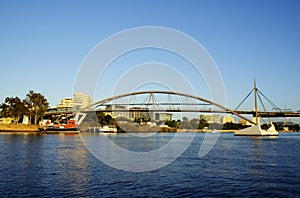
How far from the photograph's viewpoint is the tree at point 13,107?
336ft

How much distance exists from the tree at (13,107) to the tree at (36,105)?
326 centimetres

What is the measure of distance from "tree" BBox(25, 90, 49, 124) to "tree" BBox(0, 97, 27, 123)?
10.7ft

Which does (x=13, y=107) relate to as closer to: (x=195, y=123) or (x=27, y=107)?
(x=27, y=107)

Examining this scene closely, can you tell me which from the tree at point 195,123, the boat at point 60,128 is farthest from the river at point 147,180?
the tree at point 195,123

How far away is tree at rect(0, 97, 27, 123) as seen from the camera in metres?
103

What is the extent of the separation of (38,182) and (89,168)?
566cm

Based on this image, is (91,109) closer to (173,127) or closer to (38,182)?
(173,127)

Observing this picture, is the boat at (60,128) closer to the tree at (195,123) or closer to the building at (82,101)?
the building at (82,101)

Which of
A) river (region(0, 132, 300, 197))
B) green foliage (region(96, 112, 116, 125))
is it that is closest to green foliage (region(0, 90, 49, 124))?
green foliage (region(96, 112, 116, 125))

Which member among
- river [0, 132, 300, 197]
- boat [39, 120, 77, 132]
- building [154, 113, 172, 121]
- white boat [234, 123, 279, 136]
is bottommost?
river [0, 132, 300, 197]

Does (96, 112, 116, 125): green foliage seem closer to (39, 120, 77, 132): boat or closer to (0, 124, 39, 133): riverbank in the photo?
(39, 120, 77, 132): boat

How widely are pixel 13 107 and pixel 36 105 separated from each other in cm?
742

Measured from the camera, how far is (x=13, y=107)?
10425cm

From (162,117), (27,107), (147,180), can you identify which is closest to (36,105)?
(27,107)
